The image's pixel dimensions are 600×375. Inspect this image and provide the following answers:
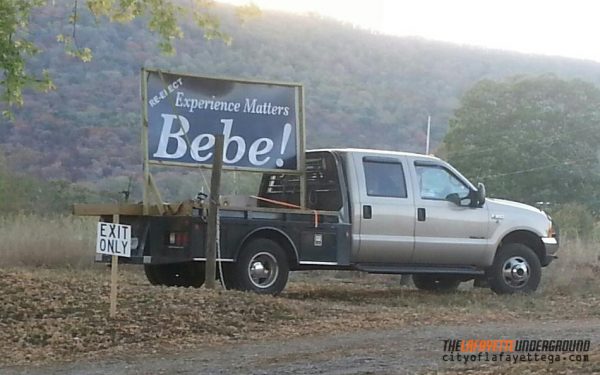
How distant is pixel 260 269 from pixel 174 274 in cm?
141

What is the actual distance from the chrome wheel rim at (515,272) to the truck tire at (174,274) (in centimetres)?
424

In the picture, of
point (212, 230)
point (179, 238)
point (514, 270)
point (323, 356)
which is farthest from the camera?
point (514, 270)

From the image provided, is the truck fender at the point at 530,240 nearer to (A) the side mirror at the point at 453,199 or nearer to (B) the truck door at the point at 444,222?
(B) the truck door at the point at 444,222

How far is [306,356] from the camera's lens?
29.6ft

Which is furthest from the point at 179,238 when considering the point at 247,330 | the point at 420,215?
the point at 420,215

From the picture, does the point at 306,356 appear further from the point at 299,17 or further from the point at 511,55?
the point at 511,55

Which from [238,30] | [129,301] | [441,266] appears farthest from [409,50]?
[129,301]

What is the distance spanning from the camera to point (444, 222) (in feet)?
45.8

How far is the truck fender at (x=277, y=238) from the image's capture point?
1255cm

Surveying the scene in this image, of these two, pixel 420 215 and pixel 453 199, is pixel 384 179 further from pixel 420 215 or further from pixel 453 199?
pixel 453 199

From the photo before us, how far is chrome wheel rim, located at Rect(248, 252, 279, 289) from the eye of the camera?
12633mm

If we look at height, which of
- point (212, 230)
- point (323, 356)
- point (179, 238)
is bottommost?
point (323, 356)

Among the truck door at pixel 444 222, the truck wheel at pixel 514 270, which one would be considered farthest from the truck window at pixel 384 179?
the truck wheel at pixel 514 270

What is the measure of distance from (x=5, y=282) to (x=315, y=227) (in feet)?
12.3
